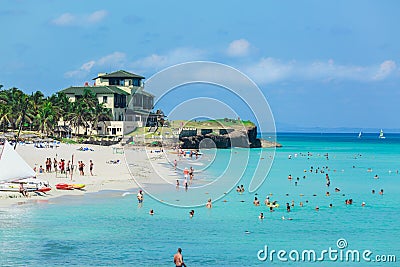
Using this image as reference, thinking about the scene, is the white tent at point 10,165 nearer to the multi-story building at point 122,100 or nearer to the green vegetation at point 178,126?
the green vegetation at point 178,126

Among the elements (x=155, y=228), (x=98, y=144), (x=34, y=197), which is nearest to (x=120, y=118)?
(x=98, y=144)

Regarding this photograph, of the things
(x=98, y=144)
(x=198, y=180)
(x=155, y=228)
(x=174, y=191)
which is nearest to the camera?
(x=155, y=228)

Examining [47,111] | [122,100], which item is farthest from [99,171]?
[122,100]

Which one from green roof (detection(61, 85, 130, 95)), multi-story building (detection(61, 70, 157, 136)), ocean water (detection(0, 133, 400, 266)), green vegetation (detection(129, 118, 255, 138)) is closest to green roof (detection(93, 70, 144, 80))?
multi-story building (detection(61, 70, 157, 136))

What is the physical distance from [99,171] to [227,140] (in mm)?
74610

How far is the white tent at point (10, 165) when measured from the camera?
128 feet

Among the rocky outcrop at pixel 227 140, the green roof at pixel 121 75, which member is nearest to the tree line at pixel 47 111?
the green roof at pixel 121 75

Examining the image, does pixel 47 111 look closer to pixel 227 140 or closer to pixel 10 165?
pixel 227 140

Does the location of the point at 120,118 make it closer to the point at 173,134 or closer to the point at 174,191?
the point at 173,134

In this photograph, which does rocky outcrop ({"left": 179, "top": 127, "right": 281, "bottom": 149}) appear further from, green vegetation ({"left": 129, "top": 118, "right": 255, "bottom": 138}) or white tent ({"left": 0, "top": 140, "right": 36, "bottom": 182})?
white tent ({"left": 0, "top": 140, "right": 36, "bottom": 182})

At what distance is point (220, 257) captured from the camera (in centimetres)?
2738

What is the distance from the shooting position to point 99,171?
57.3 m

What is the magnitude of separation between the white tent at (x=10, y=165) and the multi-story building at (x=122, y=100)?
61635 mm

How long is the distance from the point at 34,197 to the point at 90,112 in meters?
64.3
